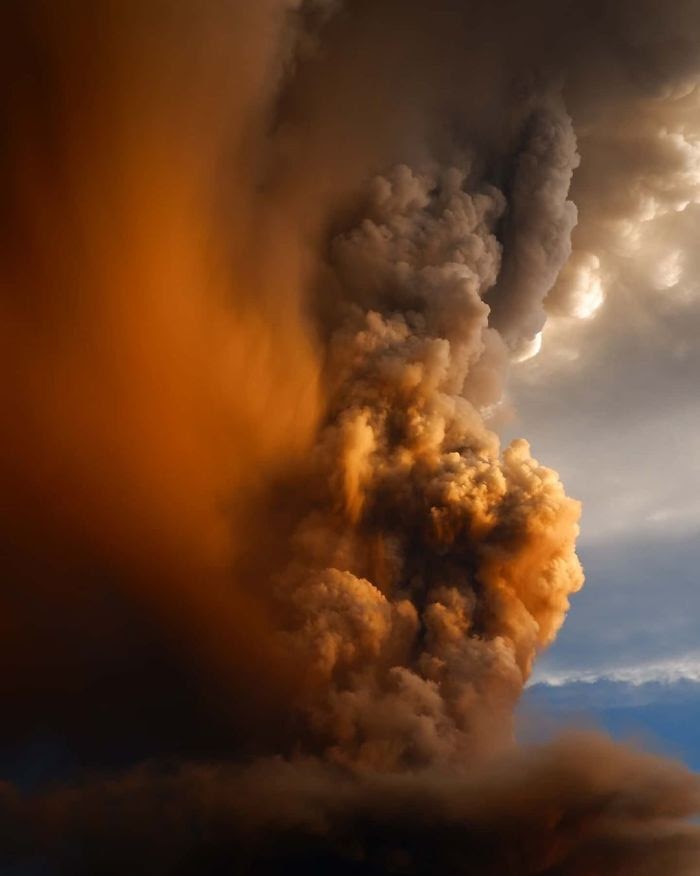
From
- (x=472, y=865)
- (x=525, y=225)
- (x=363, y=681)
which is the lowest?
(x=472, y=865)

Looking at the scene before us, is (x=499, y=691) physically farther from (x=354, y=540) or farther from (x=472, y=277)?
(x=472, y=277)

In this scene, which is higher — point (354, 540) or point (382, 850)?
point (354, 540)

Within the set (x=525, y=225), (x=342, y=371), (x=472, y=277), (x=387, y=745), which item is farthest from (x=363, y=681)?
(x=525, y=225)

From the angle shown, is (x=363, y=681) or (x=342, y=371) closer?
(x=363, y=681)

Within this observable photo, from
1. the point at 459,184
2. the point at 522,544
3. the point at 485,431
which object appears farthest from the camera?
the point at 459,184

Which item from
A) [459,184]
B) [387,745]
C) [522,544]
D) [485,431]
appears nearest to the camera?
[387,745]

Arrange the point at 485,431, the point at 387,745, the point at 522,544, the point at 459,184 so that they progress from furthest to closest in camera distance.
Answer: the point at 459,184
the point at 485,431
the point at 522,544
the point at 387,745

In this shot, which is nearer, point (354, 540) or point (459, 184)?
point (354, 540)

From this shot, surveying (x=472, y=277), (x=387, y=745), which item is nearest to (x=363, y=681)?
(x=387, y=745)

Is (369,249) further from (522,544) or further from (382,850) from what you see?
(382,850)
